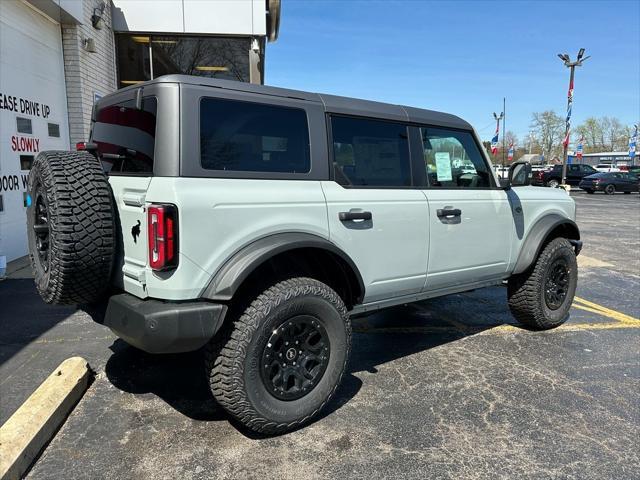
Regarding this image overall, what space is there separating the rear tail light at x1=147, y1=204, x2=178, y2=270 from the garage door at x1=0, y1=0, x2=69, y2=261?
556 cm

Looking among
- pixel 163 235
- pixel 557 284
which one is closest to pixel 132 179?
pixel 163 235

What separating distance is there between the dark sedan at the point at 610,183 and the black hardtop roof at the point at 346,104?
28.6 m

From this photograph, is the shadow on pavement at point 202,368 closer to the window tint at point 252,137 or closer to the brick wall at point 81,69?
the window tint at point 252,137

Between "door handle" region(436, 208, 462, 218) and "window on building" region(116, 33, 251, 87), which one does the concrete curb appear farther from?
"window on building" region(116, 33, 251, 87)

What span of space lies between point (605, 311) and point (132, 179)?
5.19 m

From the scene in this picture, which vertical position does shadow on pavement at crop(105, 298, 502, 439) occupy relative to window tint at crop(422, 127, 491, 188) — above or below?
below

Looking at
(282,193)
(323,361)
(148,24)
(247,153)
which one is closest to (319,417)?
(323,361)

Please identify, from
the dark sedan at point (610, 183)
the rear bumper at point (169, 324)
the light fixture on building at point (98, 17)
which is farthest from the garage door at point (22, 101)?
the dark sedan at point (610, 183)

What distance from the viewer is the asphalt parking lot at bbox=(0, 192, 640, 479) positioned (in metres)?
2.63

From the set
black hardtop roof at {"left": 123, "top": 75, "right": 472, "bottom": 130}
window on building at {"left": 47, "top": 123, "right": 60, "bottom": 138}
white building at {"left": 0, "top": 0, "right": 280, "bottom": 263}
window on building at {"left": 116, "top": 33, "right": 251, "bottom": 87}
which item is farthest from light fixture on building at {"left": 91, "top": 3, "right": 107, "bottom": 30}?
black hardtop roof at {"left": 123, "top": 75, "right": 472, "bottom": 130}

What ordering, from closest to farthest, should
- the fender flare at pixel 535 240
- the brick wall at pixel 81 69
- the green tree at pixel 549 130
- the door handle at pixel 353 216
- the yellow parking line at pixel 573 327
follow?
1. the door handle at pixel 353 216
2. the fender flare at pixel 535 240
3. the yellow parking line at pixel 573 327
4. the brick wall at pixel 81 69
5. the green tree at pixel 549 130

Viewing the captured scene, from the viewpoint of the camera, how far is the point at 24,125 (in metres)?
7.25

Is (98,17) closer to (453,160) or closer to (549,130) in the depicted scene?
(453,160)

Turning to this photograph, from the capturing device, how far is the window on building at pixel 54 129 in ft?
26.1
